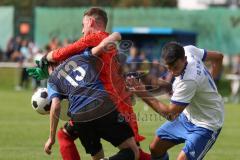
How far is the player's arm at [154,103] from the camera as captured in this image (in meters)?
8.90

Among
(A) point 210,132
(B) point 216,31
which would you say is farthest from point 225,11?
(A) point 210,132

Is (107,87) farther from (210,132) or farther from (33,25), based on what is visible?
(33,25)

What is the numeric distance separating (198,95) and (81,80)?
1.53 meters

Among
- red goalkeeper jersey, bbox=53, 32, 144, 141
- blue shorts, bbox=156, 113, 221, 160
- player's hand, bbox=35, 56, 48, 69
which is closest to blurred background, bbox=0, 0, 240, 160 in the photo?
blue shorts, bbox=156, 113, 221, 160

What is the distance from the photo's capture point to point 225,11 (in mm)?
37844

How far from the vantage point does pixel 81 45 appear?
9.62 meters

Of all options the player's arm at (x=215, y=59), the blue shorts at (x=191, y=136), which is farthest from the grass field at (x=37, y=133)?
the player's arm at (x=215, y=59)

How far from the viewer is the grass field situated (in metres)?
13.6

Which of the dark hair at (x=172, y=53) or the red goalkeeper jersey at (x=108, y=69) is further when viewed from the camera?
the red goalkeeper jersey at (x=108, y=69)

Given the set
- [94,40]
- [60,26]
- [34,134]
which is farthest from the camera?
[60,26]

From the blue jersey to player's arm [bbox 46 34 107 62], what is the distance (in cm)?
6

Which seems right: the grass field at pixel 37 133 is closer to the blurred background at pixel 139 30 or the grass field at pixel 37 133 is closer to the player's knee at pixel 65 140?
the player's knee at pixel 65 140

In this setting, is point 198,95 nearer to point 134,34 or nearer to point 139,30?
point 139,30

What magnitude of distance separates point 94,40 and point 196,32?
28745 millimetres
